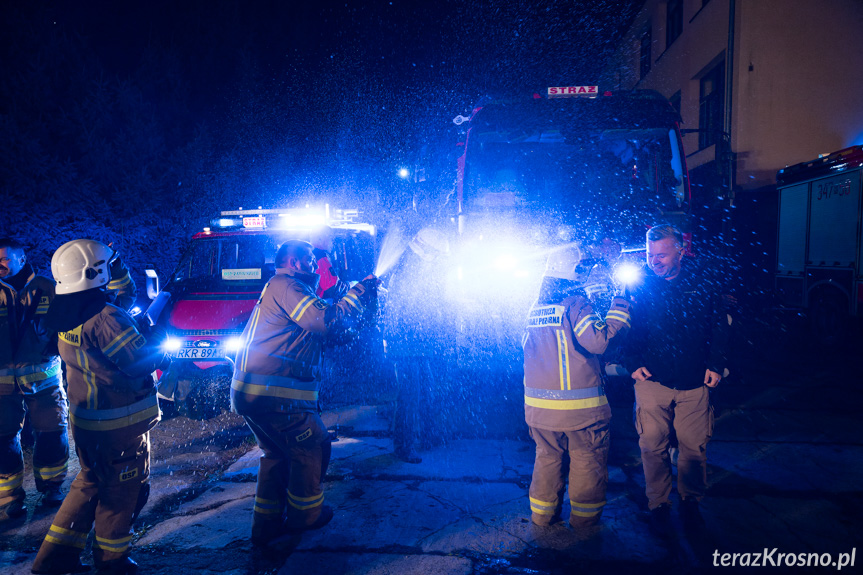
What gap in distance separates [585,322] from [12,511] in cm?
419

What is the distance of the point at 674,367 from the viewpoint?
3.51 meters

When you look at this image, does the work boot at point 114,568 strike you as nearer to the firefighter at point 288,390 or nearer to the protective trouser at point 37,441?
the firefighter at point 288,390

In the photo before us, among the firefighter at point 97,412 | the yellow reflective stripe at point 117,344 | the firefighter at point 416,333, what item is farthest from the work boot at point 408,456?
the yellow reflective stripe at point 117,344

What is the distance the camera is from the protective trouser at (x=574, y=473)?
3.30 metres

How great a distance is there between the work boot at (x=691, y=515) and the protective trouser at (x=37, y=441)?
4.54m

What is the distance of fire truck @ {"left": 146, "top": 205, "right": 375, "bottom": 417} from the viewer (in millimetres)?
5430

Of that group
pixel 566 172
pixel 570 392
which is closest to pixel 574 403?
pixel 570 392

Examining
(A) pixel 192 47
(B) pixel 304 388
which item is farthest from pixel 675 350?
(A) pixel 192 47

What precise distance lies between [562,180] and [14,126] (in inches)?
366

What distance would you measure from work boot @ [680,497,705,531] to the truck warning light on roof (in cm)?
503

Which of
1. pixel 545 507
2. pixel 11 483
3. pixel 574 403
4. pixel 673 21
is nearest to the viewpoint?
pixel 574 403

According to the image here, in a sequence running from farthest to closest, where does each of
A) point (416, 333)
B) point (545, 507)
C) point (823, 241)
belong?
point (823, 241) < point (416, 333) < point (545, 507)

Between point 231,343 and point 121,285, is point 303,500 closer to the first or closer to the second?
point 121,285

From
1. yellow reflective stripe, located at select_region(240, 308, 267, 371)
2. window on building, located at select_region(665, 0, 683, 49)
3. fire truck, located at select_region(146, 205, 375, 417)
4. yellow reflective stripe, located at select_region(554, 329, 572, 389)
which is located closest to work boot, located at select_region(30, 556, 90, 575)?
yellow reflective stripe, located at select_region(240, 308, 267, 371)
